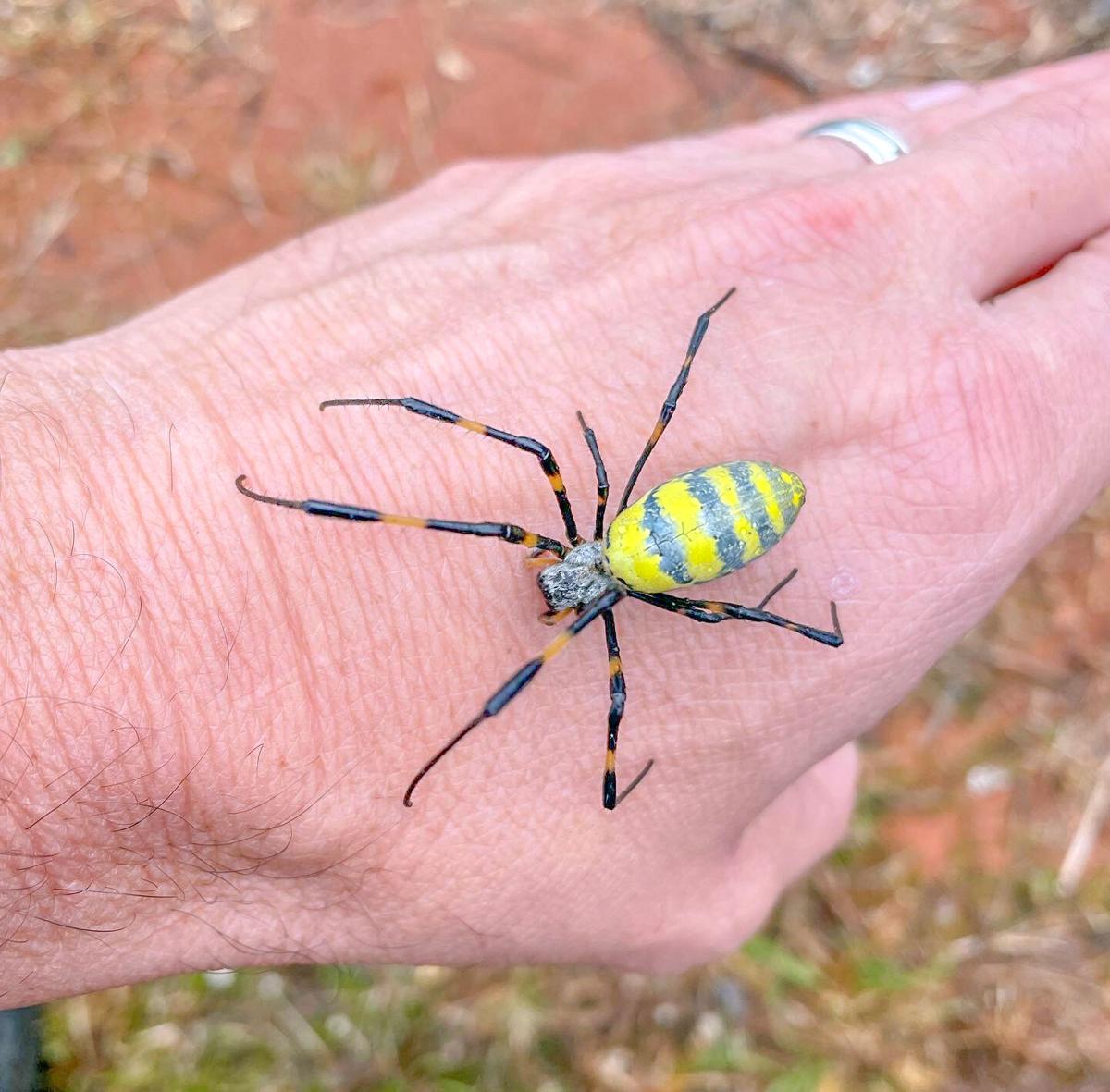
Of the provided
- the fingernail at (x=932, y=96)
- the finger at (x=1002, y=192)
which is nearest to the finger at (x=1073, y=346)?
the finger at (x=1002, y=192)

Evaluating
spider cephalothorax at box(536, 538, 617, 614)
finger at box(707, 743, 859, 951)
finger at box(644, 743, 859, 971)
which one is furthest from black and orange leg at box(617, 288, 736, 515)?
finger at box(707, 743, 859, 951)

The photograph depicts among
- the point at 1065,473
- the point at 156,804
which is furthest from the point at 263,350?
the point at 1065,473

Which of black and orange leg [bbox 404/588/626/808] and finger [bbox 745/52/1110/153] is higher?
finger [bbox 745/52/1110/153]

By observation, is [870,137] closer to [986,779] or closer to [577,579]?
[577,579]

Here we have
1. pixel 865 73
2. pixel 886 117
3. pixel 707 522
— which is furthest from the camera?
pixel 865 73

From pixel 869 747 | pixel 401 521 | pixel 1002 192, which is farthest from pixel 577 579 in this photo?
pixel 869 747

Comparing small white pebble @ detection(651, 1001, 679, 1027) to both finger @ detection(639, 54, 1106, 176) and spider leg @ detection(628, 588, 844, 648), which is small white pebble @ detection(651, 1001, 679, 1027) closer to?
spider leg @ detection(628, 588, 844, 648)
